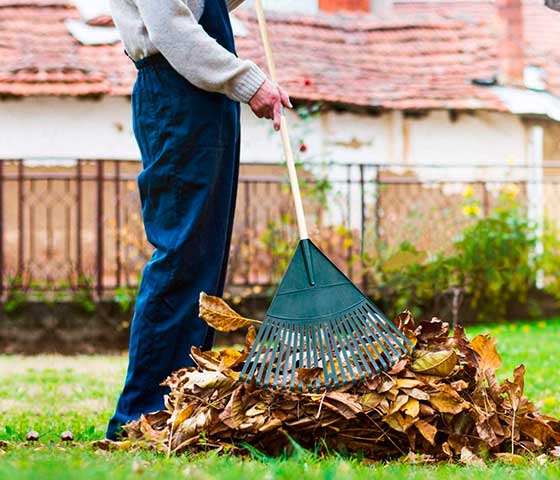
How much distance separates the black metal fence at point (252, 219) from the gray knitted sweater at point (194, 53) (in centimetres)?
479

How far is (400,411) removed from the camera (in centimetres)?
262

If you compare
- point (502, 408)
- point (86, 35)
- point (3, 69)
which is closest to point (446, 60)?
point (86, 35)

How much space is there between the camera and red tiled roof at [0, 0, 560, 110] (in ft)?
32.1

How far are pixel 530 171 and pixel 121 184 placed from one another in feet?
15.4

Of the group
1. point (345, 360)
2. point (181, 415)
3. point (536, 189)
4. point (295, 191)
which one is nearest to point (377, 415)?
point (345, 360)

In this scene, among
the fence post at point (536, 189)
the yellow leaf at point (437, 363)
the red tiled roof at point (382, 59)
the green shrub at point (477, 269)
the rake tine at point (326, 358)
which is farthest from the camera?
the red tiled roof at point (382, 59)

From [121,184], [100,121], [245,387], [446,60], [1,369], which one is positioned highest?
[446,60]

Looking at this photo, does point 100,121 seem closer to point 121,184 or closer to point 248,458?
point 121,184

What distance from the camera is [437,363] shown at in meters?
2.72

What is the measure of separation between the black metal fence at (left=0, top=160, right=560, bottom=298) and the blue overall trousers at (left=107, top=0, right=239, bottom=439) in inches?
183

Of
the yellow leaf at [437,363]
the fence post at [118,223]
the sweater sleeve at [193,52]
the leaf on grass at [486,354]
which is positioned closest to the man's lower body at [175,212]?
the sweater sleeve at [193,52]

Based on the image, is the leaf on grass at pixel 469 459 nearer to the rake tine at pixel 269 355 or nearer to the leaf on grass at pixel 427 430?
the leaf on grass at pixel 427 430

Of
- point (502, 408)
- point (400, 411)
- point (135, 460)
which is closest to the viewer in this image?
point (135, 460)

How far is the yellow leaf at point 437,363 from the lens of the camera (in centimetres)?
272
